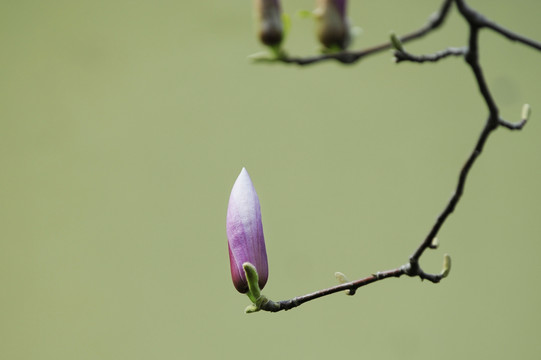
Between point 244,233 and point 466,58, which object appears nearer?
point 466,58

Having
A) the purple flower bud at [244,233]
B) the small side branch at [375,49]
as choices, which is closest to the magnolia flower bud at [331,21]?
the small side branch at [375,49]

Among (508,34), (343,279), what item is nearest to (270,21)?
(508,34)

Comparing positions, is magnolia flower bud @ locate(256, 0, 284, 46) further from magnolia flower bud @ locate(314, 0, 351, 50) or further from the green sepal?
the green sepal

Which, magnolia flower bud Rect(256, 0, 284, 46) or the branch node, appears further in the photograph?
the branch node

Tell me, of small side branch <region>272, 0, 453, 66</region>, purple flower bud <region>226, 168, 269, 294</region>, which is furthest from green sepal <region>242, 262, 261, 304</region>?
small side branch <region>272, 0, 453, 66</region>

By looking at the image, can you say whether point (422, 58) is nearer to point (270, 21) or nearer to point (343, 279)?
point (270, 21)

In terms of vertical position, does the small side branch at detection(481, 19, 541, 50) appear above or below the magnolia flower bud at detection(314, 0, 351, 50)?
below

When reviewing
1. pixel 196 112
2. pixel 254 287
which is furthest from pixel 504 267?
pixel 254 287
